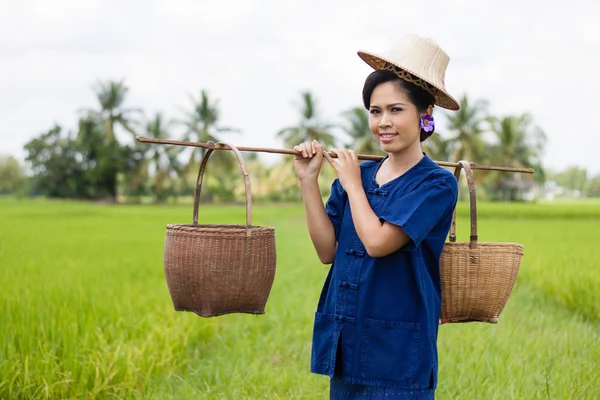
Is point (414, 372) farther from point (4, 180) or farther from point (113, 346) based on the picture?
point (4, 180)

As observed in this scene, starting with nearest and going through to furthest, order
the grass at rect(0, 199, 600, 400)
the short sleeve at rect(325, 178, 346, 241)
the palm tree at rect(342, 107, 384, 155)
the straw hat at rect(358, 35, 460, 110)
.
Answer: the straw hat at rect(358, 35, 460, 110) → the short sleeve at rect(325, 178, 346, 241) → the grass at rect(0, 199, 600, 400) → the palm tree at rect(342, 107, 384, 155)

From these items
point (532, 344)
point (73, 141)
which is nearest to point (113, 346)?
point (532, 344)

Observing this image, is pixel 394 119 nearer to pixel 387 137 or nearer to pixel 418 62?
pixel 387 137

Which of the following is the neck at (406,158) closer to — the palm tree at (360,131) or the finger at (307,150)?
the finger at (307,150)

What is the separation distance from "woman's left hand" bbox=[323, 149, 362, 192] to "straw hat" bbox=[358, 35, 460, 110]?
257mm

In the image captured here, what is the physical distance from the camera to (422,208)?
1.71m

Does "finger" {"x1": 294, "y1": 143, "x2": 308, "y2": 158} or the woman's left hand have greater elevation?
"finger" {"x1": 294, "y1": 143, "x2": 308, "y2": 158}

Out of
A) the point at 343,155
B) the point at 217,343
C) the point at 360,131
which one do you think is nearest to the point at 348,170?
the point at 343,155

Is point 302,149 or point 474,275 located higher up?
point 302,149

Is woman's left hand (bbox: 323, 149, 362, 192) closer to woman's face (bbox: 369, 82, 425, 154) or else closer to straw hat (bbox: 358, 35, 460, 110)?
woman's face (bbox: 369, 82, 425, 154)

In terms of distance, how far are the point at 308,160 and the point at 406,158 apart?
0.28m

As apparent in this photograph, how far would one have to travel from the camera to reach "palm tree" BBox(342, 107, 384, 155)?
31625 millimetres

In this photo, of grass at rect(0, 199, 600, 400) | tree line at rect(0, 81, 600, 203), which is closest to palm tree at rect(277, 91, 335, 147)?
tree line at rect(0, 81, 600, 203)

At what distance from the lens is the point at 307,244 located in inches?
448
